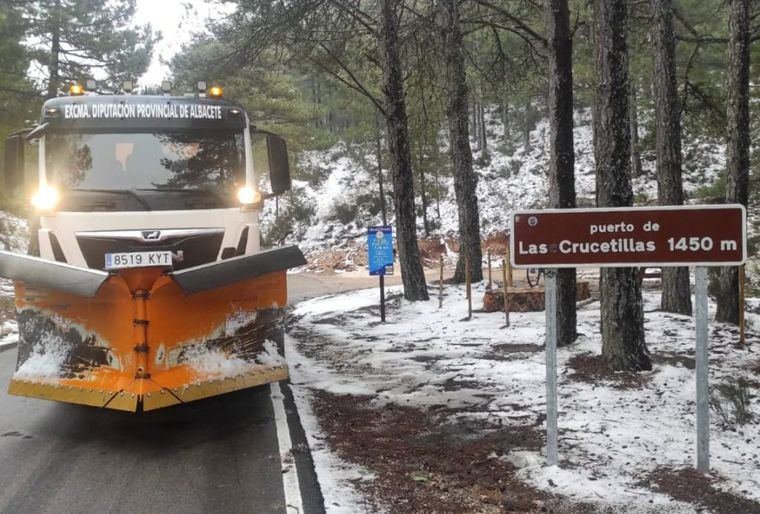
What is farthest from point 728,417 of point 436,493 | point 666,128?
point 666,128

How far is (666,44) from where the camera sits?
34.6ft

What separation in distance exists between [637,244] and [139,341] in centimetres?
386

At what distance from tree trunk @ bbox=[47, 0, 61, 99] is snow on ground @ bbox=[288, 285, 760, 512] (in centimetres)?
1661

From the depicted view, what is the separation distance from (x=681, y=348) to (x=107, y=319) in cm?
651

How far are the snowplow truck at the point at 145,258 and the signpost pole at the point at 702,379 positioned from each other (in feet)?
10.9

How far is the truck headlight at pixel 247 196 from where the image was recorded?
265 inches

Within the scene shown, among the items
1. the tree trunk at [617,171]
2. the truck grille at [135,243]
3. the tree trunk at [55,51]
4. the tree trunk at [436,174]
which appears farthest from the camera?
the tree trunk at [436,174]

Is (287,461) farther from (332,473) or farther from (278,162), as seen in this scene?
(278,162)

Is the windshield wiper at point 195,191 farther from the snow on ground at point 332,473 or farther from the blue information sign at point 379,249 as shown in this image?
the blue information sign at point 379,249

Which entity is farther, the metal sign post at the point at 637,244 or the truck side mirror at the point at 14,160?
the truck side mirror at the point at 14,160

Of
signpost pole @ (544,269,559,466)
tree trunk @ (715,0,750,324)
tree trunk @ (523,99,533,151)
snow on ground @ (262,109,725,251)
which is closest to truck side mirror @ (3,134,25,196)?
signpost pole @ (544,269,559,466)

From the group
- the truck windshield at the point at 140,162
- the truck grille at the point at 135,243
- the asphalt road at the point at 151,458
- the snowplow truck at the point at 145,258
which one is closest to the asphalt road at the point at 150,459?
the asphalt road at the point at 151,458

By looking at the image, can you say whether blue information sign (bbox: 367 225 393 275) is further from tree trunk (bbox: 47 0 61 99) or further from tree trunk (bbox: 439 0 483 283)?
tree trunk (bbox: 47 0 61 99)

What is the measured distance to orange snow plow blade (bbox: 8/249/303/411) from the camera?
5.14m
